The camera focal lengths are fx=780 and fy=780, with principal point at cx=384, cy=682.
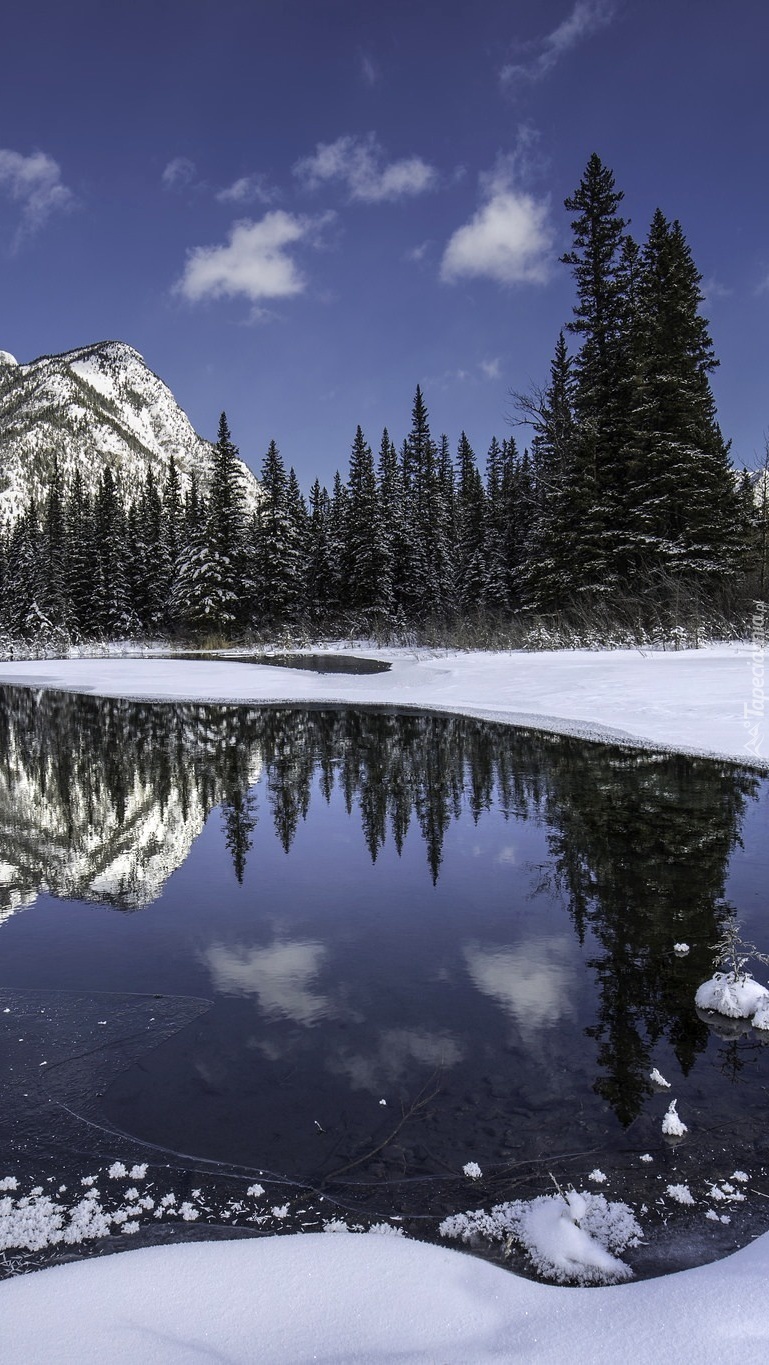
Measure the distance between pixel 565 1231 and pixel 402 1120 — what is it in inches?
30.0

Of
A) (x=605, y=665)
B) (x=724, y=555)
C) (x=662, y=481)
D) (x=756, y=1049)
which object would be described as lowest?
(x=756, y=1049)

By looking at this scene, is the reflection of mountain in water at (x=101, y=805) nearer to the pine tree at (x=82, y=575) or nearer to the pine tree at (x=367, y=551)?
the pine tree at (x=367, y=551)

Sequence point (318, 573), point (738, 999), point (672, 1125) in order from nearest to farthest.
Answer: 1. point (672, 1125)
2. point (738, 999)
3. point (318, 573)

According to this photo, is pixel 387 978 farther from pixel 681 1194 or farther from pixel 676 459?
pixel 676 459

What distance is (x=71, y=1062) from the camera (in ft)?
11.3

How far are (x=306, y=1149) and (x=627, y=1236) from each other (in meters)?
1.10

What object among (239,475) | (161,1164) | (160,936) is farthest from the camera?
(239,475)

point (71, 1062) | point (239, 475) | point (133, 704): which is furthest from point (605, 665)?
point (239, 475)

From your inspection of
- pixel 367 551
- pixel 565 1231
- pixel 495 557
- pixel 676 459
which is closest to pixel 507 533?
pixel 495 557

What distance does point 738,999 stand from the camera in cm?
378

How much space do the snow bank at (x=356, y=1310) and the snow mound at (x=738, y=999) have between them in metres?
1.61

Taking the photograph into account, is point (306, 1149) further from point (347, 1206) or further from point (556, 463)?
point (556, 463)

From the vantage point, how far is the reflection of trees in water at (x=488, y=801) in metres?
4.22

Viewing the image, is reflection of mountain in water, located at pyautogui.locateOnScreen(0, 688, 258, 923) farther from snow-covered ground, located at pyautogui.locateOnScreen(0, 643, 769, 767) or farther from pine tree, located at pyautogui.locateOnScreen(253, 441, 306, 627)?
pine tree, located at pyautogui.locateOnScreen(253, 441, 306, 627)
